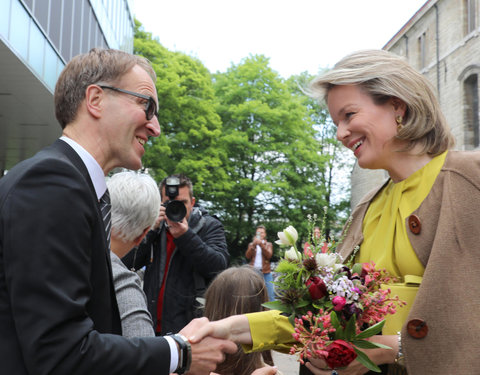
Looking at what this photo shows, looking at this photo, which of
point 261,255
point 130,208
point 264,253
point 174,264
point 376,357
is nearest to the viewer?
point 376,357

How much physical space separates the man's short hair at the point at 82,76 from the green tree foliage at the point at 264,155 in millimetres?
27802

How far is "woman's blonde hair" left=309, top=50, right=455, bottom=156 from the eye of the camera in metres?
2.50

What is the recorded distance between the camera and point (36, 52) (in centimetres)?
1405

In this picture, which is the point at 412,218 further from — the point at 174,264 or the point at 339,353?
the point at 174,264

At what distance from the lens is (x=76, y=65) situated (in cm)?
239

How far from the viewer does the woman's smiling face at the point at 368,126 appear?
2521mm

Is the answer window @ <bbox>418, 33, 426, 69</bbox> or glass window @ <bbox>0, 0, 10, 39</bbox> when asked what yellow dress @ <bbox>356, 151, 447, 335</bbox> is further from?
window @ <bbox>418, 33, 426, 69</bbox>

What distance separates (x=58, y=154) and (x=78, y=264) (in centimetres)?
43

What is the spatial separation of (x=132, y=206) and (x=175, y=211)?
1.69 m

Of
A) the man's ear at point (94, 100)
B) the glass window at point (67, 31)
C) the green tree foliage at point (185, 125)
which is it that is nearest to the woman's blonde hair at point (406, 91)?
the man's ear at point (94, 100)

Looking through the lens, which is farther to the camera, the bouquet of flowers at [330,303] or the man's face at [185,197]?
the man's face at [185,197]

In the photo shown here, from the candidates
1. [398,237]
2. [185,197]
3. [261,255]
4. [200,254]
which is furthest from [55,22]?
[398,237]

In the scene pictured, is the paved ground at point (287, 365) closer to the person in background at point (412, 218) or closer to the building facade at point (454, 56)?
the person in background at point (412, 218)

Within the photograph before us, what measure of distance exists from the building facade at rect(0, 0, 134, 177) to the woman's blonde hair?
1057 centimetres
